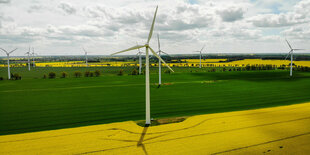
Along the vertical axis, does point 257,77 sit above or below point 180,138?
above

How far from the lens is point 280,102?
3616cm

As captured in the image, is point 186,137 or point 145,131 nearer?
point 186,137

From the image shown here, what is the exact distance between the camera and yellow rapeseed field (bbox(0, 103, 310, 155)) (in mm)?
16969

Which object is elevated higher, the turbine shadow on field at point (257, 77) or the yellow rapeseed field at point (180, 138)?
the turbine shadow on field at point (257, 77)

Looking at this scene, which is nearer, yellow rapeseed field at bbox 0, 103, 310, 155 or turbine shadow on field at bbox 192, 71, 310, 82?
yellow rapeseed field at bbox 0, 103, 310, 155

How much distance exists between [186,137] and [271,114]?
14.7 m

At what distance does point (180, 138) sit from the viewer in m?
19.4

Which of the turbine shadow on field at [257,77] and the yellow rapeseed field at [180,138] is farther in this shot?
the turbine shadow on field at [257,77]

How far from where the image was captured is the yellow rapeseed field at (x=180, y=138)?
16969mm

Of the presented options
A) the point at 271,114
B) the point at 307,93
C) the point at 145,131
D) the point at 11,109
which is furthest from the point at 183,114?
the point at 307,93

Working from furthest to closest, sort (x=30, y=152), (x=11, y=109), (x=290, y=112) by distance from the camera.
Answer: (x=11, y=109), (x=290, y=112), (x=30, y=152)

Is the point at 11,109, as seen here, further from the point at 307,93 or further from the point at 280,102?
the point at 307,93

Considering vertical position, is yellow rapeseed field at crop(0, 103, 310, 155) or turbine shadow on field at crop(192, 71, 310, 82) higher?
Answer: turbine shadow on field at crop(192, 71, 310, 82)

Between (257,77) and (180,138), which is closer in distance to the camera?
(180,138)
